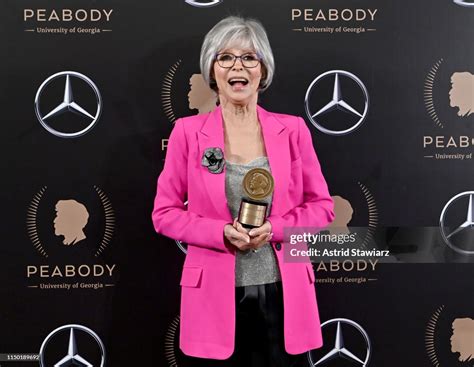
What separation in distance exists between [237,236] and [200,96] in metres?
0.86

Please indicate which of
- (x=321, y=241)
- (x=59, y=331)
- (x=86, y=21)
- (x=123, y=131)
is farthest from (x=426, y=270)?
(x=86, y=21)

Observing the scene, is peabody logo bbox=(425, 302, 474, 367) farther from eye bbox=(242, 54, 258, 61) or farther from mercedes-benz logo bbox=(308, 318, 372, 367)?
eye bbox=(242, 54, 258, 61)

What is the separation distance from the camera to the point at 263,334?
218cm

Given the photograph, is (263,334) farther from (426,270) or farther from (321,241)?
(426,270)

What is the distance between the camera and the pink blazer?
2168 mm

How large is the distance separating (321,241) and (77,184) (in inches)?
45.5

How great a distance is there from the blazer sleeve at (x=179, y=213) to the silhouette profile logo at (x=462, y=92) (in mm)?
1298

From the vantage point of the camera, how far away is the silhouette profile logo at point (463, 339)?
109 inches

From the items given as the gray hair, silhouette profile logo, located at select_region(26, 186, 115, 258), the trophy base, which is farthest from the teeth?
silhouette profile logo, located at select_region(26, 186, 115, 258)

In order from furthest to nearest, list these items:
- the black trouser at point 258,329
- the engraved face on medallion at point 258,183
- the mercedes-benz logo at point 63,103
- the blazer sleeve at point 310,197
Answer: the mercedes-benz logo at point 63,103 < the blazer sleeve at point 310,197 < the black trouser at point 258,329 < the engraved face on medallion at point 258,183

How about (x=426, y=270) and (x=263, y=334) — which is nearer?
(x=263, y=334)

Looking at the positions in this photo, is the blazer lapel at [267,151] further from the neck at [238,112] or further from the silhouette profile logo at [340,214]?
the silhouette profile logo at [340,214]

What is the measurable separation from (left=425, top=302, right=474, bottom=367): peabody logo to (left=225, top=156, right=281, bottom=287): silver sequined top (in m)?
1.01

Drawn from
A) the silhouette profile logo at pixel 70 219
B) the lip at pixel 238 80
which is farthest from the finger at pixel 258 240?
the silhouette profile logo at pixel 70 219
